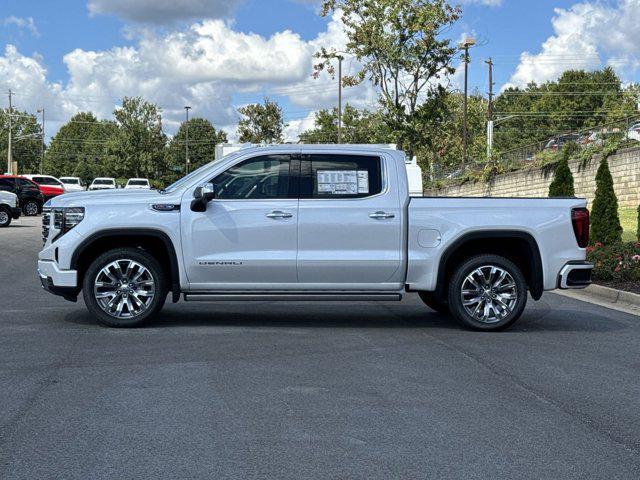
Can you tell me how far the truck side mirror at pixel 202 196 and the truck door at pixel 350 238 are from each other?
0.99 meters

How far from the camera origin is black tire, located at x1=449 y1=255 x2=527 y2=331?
974cm

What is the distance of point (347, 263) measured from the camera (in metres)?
9.50

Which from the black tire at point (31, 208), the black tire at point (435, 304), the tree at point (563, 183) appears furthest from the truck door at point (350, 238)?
the black tire at point (31, 208)

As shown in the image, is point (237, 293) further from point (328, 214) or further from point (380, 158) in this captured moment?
point (380, 158)

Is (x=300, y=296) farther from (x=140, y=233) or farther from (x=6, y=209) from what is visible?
(x=6, y=209)

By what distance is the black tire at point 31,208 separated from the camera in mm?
43812

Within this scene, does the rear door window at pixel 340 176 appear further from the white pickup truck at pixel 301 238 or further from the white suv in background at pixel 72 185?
the white suv in background at pixel 72 185

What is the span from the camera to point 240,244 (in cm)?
952

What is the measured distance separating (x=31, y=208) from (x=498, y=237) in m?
Result: 38.3

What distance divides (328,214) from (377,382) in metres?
3.01

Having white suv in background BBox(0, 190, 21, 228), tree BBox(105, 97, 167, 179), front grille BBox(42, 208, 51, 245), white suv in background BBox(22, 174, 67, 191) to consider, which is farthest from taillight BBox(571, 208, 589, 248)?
tree BBox(105, 97, 167, 179)

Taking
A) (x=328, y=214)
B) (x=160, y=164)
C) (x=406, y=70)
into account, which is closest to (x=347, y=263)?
(x=328, y=214)

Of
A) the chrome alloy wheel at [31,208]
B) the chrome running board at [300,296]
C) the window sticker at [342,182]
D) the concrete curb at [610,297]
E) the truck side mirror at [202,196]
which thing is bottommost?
the concrete curb at [610,297]

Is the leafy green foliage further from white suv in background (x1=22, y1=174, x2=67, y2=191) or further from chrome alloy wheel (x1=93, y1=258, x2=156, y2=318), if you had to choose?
chrome alloy wheel (x1=93, y1=258, x2=156, y2=318)
